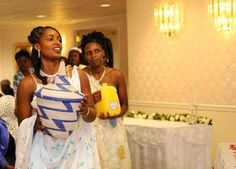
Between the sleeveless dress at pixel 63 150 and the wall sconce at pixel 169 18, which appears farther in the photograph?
the wall sconce at pixel 169 18

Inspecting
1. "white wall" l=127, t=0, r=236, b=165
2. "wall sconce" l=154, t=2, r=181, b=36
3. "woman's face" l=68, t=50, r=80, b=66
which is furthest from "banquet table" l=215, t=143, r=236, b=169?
"woman's face" l=68, t=50, r=80, b=66

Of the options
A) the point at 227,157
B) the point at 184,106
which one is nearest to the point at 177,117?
the point at 184,106

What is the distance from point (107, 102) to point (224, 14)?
2159mm

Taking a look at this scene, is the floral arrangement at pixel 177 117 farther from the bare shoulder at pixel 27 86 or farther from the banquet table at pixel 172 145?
the bare shoulder at pixel 27 86

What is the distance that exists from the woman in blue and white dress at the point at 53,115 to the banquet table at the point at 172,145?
1.50 m

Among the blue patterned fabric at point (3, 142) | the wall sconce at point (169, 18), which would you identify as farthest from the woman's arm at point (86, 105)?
the wall sconce at point (169, 18)

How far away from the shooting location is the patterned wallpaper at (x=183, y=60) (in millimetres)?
4625

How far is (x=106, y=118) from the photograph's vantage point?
2873 mm

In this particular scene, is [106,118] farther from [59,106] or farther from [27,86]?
[59,106]

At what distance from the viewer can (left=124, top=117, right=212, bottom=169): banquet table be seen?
347 centimetres

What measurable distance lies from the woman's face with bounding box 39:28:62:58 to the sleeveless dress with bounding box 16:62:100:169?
0.13m

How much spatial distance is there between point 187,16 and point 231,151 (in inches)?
102

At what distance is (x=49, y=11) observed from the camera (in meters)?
8.12

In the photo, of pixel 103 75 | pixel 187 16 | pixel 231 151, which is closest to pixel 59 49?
pixel 103 75
